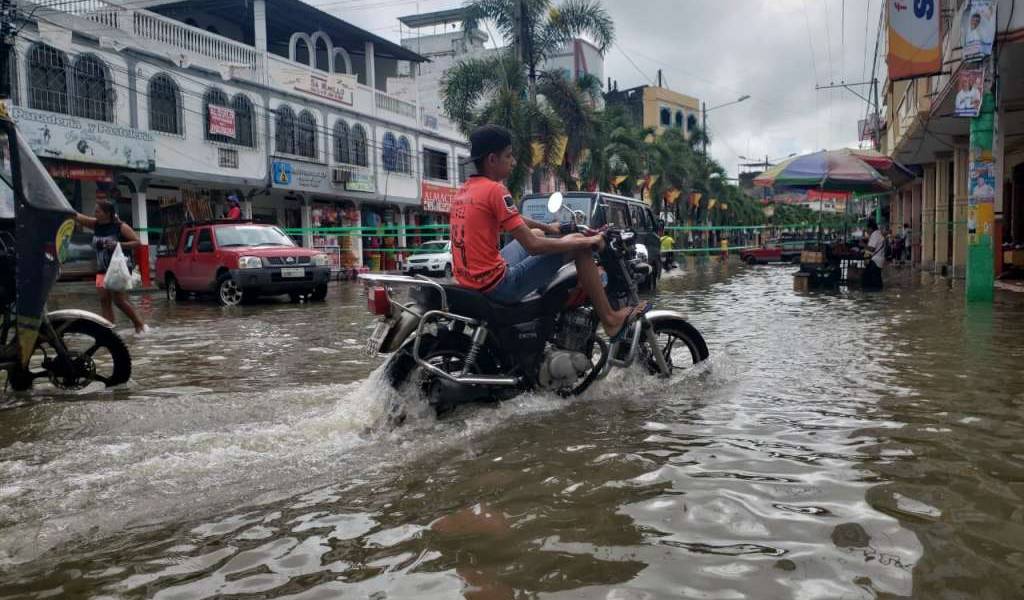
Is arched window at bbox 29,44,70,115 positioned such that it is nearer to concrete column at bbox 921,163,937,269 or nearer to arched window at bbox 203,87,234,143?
arched window at bbox 203,87,234,143

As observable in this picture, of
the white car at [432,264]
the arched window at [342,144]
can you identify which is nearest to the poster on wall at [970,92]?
the white car at [432,264]

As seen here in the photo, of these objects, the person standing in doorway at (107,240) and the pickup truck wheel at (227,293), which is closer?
the person standing in doorway at (107,240)

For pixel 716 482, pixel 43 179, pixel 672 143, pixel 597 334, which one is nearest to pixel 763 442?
pixel 716 482

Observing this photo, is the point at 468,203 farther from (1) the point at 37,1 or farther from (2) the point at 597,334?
(1) the point at 37,1

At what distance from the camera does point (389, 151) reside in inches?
1337

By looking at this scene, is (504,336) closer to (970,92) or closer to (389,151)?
(970,92)

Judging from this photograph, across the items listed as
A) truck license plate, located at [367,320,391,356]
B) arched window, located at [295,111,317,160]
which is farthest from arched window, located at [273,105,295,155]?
truck license plate, located at [367,320,391,356]

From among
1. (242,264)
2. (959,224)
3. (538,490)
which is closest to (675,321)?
(538,490)

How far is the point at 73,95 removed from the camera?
2042cm

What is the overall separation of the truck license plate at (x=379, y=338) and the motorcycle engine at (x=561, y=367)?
1007 millimetres

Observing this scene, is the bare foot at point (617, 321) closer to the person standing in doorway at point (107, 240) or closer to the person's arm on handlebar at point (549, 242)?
the person's arm on handlebar at point (549, 242)

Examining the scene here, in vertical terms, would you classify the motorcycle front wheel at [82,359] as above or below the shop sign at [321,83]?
below

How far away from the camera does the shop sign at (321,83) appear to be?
90.6ft

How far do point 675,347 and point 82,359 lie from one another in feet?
14.6
